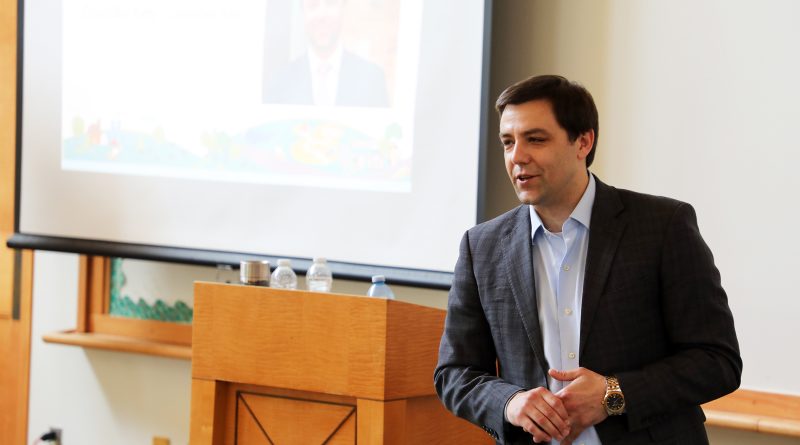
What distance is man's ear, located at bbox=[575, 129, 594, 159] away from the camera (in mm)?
1947

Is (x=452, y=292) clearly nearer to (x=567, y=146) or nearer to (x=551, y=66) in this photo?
(x=567, y=146)

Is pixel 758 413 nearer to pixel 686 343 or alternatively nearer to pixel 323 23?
pixel 686 343

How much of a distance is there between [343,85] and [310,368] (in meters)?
1.23

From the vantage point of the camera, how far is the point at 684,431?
1.87m

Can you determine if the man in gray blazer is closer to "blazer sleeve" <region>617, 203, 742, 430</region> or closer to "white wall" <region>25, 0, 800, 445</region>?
"blazer sleeve" <region>617, 203, 742, 430</region>

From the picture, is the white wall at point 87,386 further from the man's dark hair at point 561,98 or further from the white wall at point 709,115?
the man's dark hair at point 561,98

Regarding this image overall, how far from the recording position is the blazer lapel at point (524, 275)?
191 centimetres

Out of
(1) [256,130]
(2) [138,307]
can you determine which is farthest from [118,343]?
(1) [256,130]

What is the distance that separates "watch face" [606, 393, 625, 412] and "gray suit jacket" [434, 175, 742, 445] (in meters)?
0.01

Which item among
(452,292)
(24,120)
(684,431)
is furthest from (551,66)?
(24,120)

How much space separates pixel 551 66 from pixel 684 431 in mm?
1590

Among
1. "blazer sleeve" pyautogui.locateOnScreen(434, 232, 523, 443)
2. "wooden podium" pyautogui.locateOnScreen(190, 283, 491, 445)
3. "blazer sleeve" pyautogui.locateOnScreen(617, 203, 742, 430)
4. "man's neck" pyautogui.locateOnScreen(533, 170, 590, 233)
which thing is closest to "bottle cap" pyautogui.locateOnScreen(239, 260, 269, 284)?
"wooden podium" pyautogui.locateOnScreen(190, 283, 491, 445)

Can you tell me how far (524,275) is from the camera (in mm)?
1951

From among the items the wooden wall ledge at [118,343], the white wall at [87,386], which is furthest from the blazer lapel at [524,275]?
the white wall at [87,386]
